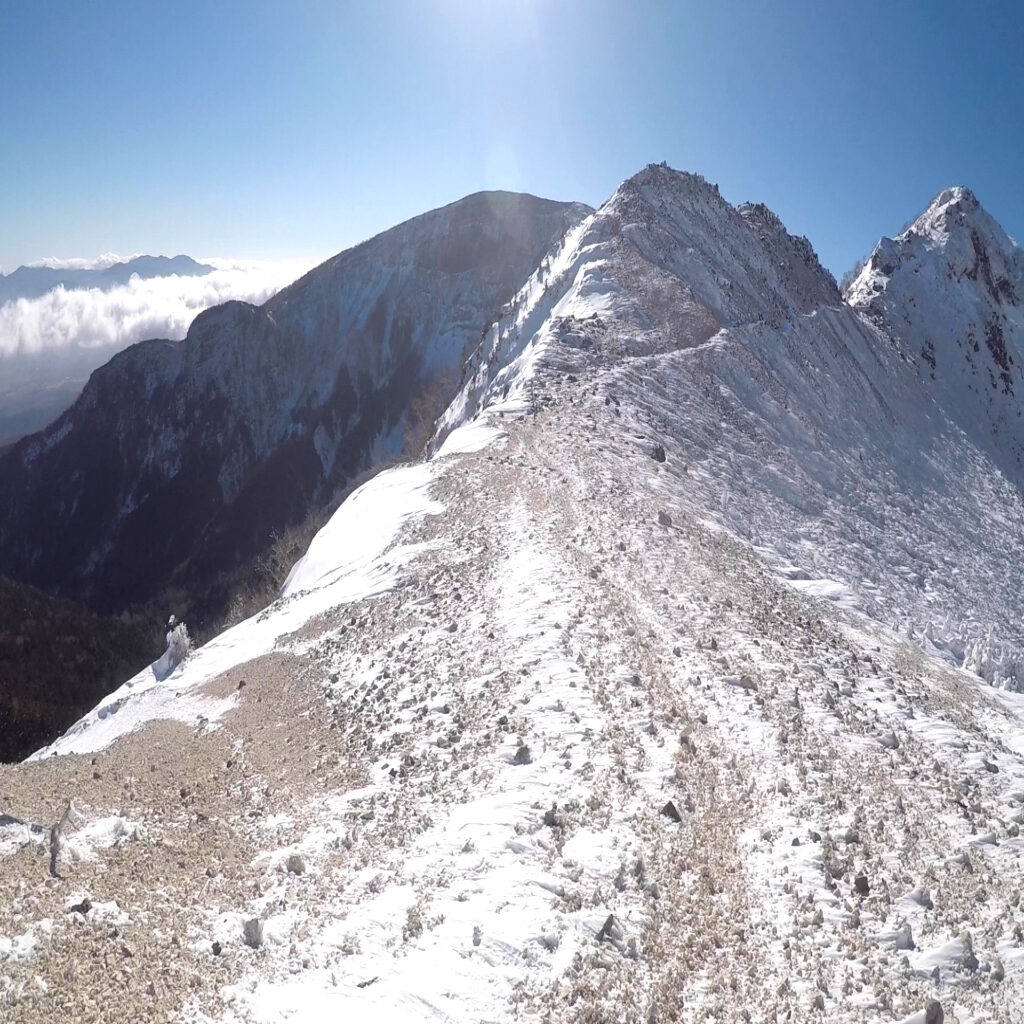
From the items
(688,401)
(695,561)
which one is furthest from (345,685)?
(688,401)

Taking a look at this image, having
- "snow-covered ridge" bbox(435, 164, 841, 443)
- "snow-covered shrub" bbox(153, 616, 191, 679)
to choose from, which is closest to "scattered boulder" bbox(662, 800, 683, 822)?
"snow-covered shrub" bbox(153, 616, 191, 679)

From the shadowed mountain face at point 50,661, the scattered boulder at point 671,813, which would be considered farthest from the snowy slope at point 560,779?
the shadowed mountain face at point 50,661

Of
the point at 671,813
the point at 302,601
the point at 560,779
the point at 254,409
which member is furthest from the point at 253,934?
the point at 254,409

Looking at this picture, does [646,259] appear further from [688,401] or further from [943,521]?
[943,521]

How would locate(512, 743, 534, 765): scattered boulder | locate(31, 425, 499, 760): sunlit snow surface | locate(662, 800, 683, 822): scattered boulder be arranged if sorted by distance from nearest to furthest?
1. locate(662, 800, 683, 822): scattered boulder
2. locate(512, 743, 534, 765): scattered boulder
3. locate(31, 425, 499, 760): sunlit snow surface

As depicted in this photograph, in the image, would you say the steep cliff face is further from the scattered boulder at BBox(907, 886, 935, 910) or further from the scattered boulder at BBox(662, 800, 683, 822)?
the scattered boulder at BBox(662, 800, 683, 822)

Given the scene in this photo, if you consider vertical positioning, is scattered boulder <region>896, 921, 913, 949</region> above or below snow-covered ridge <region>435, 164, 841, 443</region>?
below

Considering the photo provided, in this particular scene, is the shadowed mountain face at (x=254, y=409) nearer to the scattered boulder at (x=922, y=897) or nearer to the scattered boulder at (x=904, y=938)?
the scattered boulder at (x=922, y=897)
